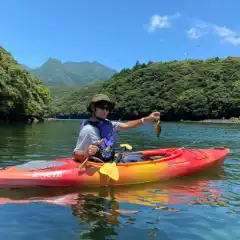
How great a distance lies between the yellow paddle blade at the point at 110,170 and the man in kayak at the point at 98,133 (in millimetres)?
385

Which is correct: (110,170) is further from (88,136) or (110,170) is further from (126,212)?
(126,212)

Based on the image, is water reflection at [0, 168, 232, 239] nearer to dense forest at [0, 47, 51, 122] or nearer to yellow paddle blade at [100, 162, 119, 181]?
yellow paddle blade at [100, 162, 119, 181]

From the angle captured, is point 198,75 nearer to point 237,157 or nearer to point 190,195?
point 237,157

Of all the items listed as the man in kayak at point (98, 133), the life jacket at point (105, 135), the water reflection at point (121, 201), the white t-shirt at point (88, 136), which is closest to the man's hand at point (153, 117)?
the man in kayak at point (98, 133)

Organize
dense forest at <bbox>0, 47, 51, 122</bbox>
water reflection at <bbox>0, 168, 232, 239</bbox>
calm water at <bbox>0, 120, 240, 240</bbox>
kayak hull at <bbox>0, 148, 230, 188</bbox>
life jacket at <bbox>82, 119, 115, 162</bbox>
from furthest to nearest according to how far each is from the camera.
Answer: dense forest at <bbox>0, 47, 51, 122</bbox>, life jacket at <bbox>82, 119, 115, 162</bbox>, kayak hull at <bbox>0, 148, 230, 188</bbox>, water reflection at <bbox>0, 168, 232, 239</bbox>, calm water at <bbox>0, 120, 240, 240</bbox>

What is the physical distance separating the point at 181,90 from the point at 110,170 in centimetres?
8756

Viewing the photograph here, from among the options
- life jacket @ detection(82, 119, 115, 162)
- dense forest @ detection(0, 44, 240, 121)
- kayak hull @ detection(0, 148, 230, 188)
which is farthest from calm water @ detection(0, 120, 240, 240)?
dense forest @ detection(0, 44, 240, 121)

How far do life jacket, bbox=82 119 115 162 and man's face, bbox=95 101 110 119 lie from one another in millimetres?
158

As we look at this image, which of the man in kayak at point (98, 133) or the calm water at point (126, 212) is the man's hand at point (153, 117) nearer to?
the man in kayak at point (98, 133)

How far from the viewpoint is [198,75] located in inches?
3775

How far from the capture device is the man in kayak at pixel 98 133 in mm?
6969

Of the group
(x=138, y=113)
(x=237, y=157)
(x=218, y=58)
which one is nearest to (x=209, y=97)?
(x=138, y=113)

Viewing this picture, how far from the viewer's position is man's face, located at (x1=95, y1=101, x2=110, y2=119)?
702 cm

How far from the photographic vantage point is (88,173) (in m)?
7.15
